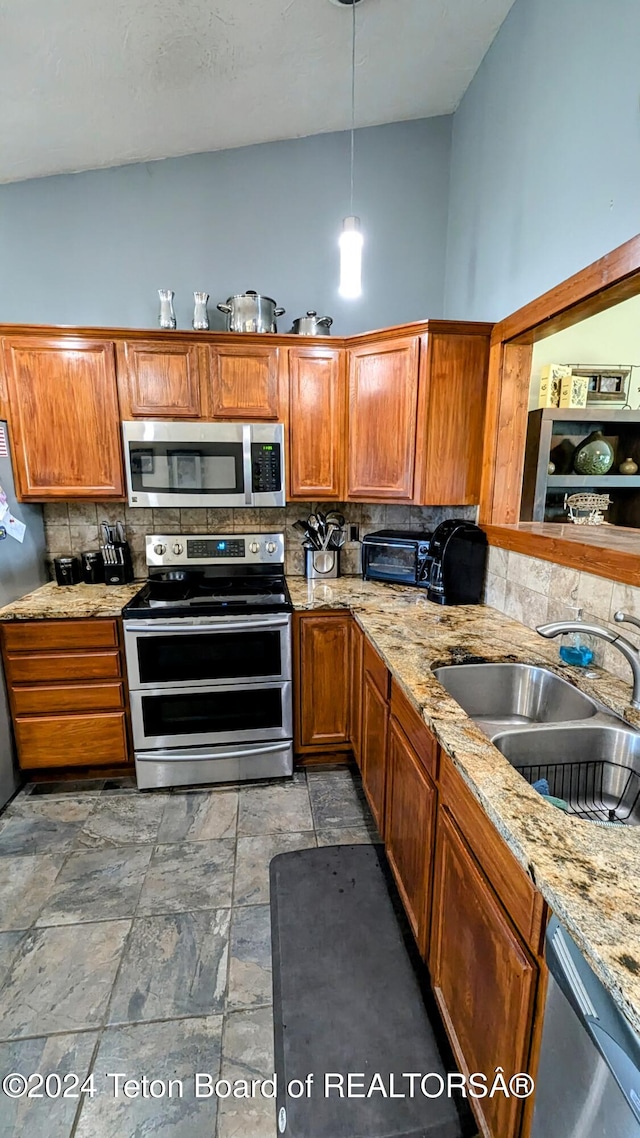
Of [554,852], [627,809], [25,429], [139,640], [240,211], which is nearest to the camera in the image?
[554,852]

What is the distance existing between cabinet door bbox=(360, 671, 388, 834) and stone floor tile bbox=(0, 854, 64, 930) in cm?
130

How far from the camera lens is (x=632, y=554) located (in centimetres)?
146

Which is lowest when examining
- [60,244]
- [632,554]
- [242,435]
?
[632,554]

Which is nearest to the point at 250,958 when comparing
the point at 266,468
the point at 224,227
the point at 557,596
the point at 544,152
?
the point at 557,596

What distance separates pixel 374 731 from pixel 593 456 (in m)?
2.04

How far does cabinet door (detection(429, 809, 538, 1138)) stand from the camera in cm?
86

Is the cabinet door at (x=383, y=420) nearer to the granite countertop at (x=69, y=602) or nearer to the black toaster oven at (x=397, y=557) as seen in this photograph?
the black toaster oven at (x=397, y=557)

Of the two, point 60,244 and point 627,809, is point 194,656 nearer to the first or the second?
point 627,809

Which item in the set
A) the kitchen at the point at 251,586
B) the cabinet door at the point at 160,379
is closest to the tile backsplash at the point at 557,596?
the kitchen at the point at 251,586

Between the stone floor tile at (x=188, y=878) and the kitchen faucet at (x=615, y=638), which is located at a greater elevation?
the kitchen faucet at (x=615, y=638)

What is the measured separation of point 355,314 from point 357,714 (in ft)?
7.31

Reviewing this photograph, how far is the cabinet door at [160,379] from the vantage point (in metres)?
2.40

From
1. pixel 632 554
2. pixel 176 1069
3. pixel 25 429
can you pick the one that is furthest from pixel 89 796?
pixel 632 554

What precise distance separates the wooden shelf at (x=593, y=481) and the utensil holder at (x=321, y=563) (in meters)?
1.31
